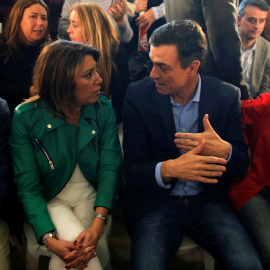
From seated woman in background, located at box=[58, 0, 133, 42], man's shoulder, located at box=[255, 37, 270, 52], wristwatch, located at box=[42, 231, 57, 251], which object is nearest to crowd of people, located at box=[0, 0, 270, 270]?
wristwatch, located at box=[42, 231, 57, 251]

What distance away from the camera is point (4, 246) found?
176cm

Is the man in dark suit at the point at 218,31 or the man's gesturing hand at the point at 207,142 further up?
the man in dark suit at the point at 218,31

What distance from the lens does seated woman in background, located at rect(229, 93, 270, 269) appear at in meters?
1.80

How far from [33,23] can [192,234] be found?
6.16 feet

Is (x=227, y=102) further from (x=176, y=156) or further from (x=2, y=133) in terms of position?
(x=2, y=133)

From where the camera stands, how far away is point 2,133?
5.74 ft

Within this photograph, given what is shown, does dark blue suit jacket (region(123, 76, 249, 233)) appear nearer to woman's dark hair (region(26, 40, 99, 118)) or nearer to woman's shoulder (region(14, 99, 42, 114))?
woman's dark hair (region(26, 40, 99, 118))

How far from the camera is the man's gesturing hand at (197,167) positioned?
1632 mm

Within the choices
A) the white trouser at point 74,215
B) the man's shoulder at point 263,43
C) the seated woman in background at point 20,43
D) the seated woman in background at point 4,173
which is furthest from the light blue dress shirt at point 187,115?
the man's shoulder at point 263,43

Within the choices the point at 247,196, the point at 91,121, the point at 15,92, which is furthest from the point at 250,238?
the point at 15,92

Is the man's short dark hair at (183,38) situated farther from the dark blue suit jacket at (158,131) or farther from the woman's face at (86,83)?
the woman's face at (86,83)

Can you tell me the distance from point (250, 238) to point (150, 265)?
0.58m

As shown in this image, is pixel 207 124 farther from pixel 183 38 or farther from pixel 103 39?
pixel 103 39

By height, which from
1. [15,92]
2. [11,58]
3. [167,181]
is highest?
[11,58]
